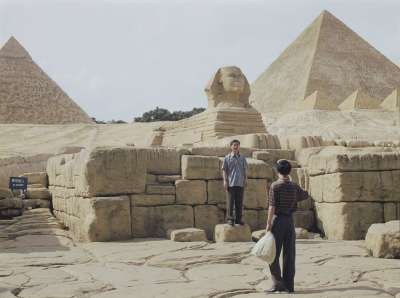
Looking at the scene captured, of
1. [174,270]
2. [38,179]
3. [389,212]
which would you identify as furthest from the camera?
[38,179]

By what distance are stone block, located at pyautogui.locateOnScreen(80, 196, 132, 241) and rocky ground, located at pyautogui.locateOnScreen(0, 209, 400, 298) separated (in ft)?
0.76

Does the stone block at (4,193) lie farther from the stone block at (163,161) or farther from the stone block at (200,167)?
the stone block at (200,167)

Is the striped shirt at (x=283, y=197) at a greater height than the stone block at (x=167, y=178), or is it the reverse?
the stone block at (x=167, y=178)

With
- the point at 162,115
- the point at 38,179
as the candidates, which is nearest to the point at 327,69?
the point at 162,115

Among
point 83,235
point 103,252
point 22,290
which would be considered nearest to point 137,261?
point 103,252

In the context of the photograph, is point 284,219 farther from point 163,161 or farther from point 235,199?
point 163,161

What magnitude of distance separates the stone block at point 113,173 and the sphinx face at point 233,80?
31.2 ft

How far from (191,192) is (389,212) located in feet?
9.35

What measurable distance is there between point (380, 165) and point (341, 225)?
107 cm

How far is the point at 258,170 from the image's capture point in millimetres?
8859

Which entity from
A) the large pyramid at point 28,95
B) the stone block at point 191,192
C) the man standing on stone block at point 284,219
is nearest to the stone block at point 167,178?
the stone block at point 191,192

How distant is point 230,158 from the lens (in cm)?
761

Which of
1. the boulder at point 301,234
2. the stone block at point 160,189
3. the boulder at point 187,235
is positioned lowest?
the boulder at point 301,234

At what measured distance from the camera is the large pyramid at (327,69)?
255ft
